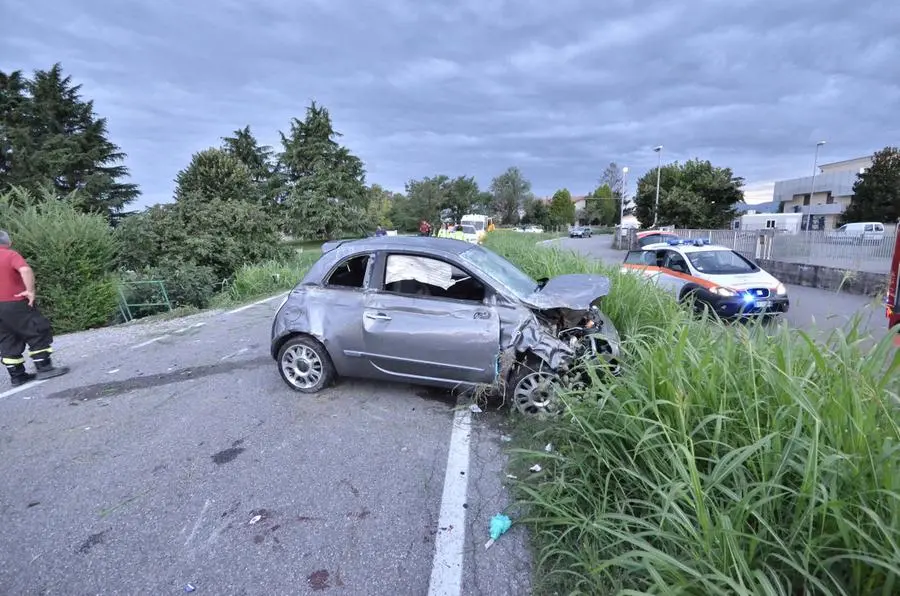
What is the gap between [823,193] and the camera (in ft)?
165

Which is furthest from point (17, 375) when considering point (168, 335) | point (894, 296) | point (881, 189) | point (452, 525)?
point (881, 189)

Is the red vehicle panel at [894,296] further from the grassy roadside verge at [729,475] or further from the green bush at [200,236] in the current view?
the green bush at [200,236]

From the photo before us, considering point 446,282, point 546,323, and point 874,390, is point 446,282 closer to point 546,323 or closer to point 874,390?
point 546,323

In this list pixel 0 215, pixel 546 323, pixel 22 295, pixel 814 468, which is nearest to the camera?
pixel 814 468

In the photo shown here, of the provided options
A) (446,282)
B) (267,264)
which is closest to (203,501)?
(446,282)

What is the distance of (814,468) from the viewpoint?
1.73m

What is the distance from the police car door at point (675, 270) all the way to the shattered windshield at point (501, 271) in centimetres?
473

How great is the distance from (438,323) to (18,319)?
5.18 m

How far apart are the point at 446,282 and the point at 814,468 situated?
299cm

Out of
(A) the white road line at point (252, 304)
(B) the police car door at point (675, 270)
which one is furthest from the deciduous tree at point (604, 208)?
(A) the white road line at point (252, 304)

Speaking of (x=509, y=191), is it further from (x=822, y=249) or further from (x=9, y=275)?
(x=9, y=275)

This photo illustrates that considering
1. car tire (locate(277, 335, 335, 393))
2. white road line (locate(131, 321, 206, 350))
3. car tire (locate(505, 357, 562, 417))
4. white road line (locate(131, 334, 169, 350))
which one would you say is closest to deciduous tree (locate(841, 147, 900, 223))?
car tire (locate(505, 357, 562, 417))

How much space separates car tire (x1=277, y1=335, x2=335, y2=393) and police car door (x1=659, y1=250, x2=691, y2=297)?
21.3 ft

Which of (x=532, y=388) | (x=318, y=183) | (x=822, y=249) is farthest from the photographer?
(x=318, y=183)
